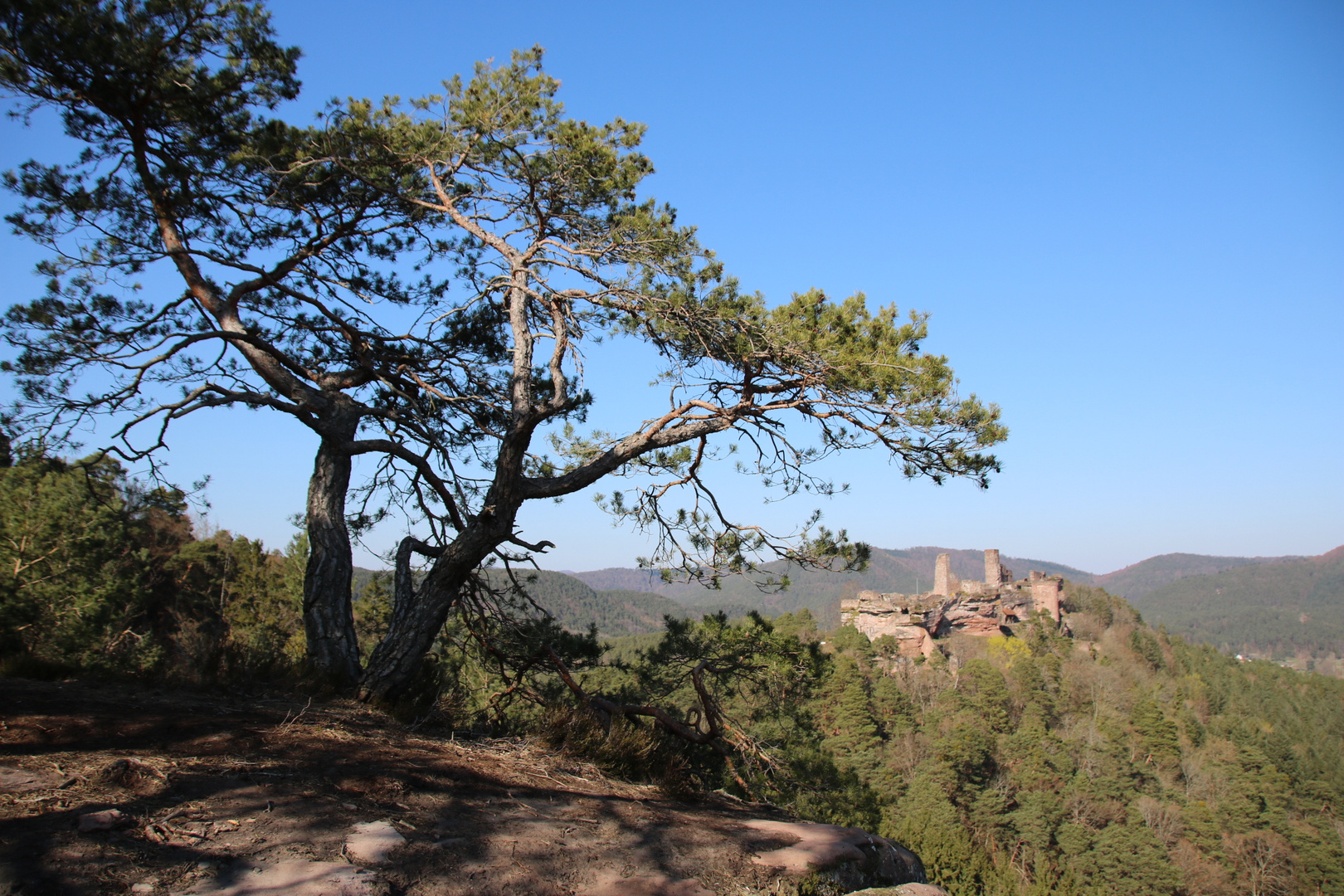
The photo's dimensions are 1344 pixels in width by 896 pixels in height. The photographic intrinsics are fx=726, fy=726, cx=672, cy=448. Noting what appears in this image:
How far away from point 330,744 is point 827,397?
3628 mm

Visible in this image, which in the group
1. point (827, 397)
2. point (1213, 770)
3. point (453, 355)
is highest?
point (453, 355)

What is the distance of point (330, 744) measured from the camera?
10.8ft

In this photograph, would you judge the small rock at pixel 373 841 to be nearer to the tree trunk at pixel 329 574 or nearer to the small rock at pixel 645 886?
the small rock at pixel 645 886

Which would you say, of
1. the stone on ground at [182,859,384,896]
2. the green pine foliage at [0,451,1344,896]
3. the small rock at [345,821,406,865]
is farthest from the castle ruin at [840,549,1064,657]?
the stone on ground at [182,859,384,896]

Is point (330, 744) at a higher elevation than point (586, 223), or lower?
lower

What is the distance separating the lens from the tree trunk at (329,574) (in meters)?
5.15

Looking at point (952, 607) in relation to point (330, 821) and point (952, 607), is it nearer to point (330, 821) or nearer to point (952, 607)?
point (952, 607)

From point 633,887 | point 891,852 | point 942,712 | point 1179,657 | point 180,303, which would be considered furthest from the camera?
point 1179,657

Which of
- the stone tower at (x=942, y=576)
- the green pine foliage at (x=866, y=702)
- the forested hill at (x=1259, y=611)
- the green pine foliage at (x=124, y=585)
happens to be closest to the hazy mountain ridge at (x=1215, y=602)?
the forested hill at (x=1259, y=611)

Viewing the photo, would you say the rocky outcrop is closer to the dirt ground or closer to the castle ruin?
the dirt ground

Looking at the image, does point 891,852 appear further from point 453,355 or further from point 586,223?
point 453,355

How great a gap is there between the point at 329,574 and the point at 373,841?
3335 mm

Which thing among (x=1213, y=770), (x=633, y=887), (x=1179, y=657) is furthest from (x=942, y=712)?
(x=1179, y=657)

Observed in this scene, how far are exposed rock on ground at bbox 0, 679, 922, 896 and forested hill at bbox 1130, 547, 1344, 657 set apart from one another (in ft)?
453
